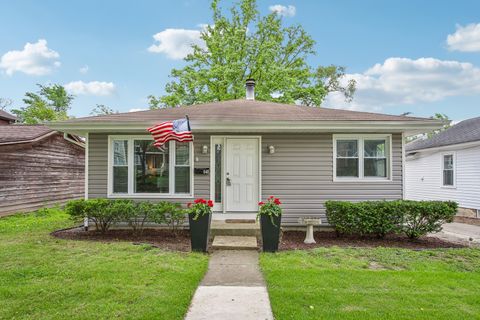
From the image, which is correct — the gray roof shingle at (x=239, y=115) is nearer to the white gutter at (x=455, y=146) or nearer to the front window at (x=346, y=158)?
the front window at (x=346, y=158)

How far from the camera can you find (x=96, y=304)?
3.15 meters

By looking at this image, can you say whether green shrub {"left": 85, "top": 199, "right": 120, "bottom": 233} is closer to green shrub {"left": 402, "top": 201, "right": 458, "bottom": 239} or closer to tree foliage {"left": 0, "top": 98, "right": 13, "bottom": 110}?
green shrub {"left": 402, "top": 201, "right": 458, "bottom": 239}

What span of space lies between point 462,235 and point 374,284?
5464mm

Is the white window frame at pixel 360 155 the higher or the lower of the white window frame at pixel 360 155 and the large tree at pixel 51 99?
the lower

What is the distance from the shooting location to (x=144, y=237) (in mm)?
6633

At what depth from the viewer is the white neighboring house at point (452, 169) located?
34.4 ft

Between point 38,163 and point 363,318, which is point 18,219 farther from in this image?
point 363,318

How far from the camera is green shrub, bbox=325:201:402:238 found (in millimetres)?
6324

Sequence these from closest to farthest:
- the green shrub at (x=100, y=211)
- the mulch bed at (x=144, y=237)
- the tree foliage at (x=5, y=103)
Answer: the mulch bed at (x=144, y=237) < the green shrub at (x=100, y=211) < the tree foliage at (x=5, y=103)

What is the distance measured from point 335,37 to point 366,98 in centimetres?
983

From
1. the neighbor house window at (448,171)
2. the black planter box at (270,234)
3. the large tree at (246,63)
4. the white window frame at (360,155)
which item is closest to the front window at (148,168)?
the black planter box at (270,234)

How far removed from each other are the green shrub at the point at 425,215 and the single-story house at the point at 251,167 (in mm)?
961

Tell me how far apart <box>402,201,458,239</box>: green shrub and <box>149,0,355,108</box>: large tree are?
13.2 metres

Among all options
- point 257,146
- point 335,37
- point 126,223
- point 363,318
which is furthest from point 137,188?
point 335,37
